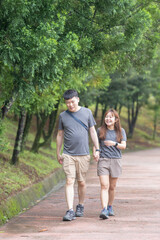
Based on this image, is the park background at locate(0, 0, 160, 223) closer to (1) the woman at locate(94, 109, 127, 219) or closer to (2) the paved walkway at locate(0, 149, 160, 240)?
(2) the paved walkway at locate(0, 149, 160, 240)

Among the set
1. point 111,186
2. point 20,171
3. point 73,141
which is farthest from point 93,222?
point 20,171

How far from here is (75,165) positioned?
26.9 feet

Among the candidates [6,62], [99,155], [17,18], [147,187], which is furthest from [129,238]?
[147,187]

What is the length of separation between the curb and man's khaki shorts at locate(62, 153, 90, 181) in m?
1.48

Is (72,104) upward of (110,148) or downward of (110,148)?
upward

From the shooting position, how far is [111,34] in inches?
427

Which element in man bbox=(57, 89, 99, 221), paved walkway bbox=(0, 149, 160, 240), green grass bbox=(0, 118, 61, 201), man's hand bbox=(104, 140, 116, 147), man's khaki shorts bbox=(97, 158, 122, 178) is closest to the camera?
paved walkway bbox=(0, 149, 160, 240)

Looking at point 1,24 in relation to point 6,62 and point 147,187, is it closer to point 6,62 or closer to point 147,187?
point 6,62

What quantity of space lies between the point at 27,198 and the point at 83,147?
368cm

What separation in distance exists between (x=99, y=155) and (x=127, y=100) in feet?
109

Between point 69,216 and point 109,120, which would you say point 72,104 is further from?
point 69,216

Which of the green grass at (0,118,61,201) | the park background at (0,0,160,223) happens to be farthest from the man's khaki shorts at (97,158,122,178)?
the green grass at (0,118,61,201)

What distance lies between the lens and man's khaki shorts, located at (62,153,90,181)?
809 cm

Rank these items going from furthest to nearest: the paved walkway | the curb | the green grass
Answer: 1. the green grass
2. the curb
3. the paved walkway
